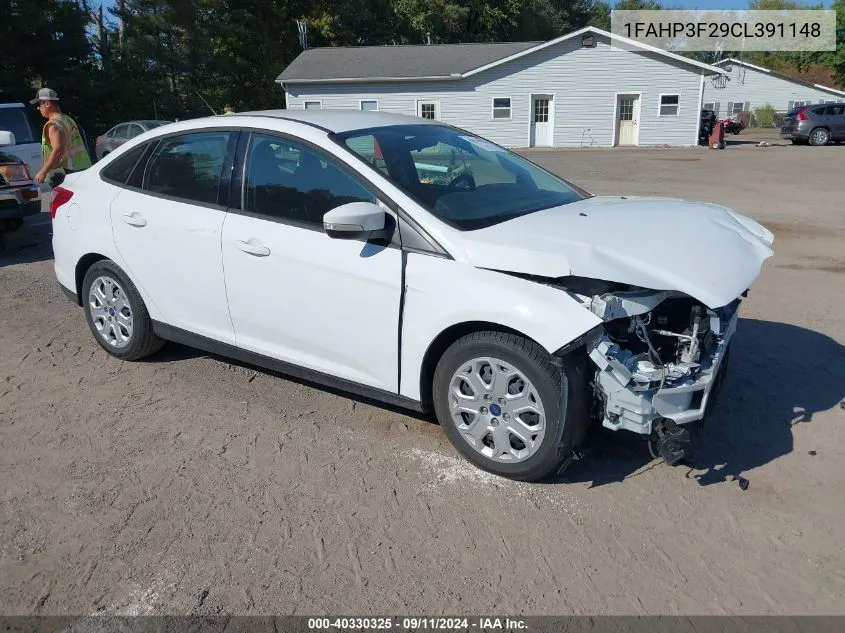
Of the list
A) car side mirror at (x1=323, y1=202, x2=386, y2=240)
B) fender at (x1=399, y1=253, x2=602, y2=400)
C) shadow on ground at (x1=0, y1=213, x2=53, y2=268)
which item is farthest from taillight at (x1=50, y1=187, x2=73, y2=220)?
shadow on ground at (x1=0, y1=213, x2=53, y2=268)

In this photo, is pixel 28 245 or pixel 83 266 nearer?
pixel 83 266

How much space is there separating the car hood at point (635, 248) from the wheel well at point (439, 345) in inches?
11.4

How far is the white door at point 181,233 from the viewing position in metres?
4.33

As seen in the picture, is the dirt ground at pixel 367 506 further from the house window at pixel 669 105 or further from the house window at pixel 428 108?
the house window at pixel 428 108

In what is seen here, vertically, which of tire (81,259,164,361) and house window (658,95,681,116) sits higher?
house window (658,95,681,116)

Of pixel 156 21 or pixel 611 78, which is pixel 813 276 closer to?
pixel 611 78

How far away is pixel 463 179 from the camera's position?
13.9 ft

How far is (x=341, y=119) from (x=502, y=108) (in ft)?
96.8

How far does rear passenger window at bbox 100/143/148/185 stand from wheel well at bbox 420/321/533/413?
106 inches

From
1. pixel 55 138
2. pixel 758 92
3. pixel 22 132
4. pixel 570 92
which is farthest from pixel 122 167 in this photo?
pixel 758 92

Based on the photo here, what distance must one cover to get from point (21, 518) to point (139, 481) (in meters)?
0.54

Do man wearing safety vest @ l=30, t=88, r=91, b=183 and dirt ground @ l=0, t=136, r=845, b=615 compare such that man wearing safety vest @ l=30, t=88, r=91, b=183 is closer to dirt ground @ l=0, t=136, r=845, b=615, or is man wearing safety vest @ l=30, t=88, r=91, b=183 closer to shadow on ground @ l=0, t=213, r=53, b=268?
shadow on ground @ l=0, t=213, r=53, b=268

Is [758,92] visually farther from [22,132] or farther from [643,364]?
[643,364]

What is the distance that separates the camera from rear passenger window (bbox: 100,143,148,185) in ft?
16.1
